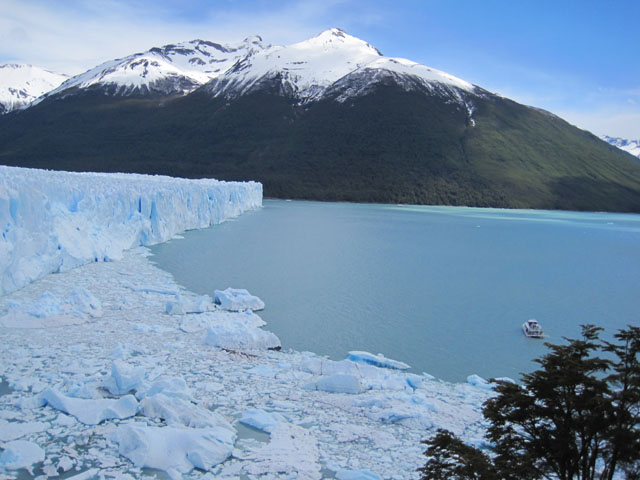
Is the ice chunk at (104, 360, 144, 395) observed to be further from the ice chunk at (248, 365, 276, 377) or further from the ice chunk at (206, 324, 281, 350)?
the ice chunk at (206, 324, 281, 350)

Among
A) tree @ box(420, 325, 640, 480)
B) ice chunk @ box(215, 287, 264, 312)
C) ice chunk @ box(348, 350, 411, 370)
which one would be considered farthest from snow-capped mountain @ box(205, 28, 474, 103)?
tree @ box(420, 325, 640, 480)

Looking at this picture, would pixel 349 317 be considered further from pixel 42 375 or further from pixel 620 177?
pixel 620 177

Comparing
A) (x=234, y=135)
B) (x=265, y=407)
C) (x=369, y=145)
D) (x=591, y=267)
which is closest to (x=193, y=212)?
(x=591, y=267)

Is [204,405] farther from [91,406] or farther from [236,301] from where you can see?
[236,301]

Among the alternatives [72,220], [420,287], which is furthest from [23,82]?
[420,287]

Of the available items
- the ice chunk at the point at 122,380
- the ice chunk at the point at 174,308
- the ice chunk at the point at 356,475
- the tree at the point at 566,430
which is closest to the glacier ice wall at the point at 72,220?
the ice chunk at the point at 174,308

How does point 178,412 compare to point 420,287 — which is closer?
point 178,412

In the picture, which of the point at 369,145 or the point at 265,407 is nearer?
the point at 265,407
